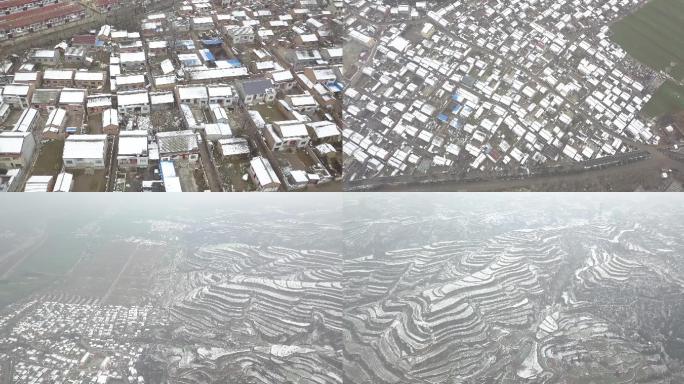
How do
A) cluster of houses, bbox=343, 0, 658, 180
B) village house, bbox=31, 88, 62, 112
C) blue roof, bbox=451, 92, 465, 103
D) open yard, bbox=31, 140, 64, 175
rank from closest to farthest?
1. open yard, bbox=31, 140, 64, 175
2. cluster of houses, bbox=343, 0, 658, 180
3. blue roof, bbox=451, 92, 465, 103
4. village house, bbox=31, 88, 62, 112

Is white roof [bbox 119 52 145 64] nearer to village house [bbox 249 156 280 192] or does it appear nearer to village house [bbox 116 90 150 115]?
village house [bbox 116 90 150 115]

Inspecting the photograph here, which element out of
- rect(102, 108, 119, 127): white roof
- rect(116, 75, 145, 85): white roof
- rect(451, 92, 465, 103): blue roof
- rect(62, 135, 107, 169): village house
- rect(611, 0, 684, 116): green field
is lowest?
rect(62, 135, 107, 169): village house

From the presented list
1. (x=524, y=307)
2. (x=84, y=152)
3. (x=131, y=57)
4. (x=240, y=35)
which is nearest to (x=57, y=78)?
(x=131, y=57)

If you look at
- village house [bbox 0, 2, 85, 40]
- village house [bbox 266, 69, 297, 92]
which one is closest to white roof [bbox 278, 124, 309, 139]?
village house [bbox 266, 69, 297, 92]

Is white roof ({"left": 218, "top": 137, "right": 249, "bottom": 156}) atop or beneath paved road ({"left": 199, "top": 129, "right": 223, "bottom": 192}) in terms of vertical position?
atop

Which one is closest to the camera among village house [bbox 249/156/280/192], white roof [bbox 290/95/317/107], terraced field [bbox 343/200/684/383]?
terraced field [bbox 343/200/684/383]

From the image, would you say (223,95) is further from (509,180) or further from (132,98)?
(509,180)
